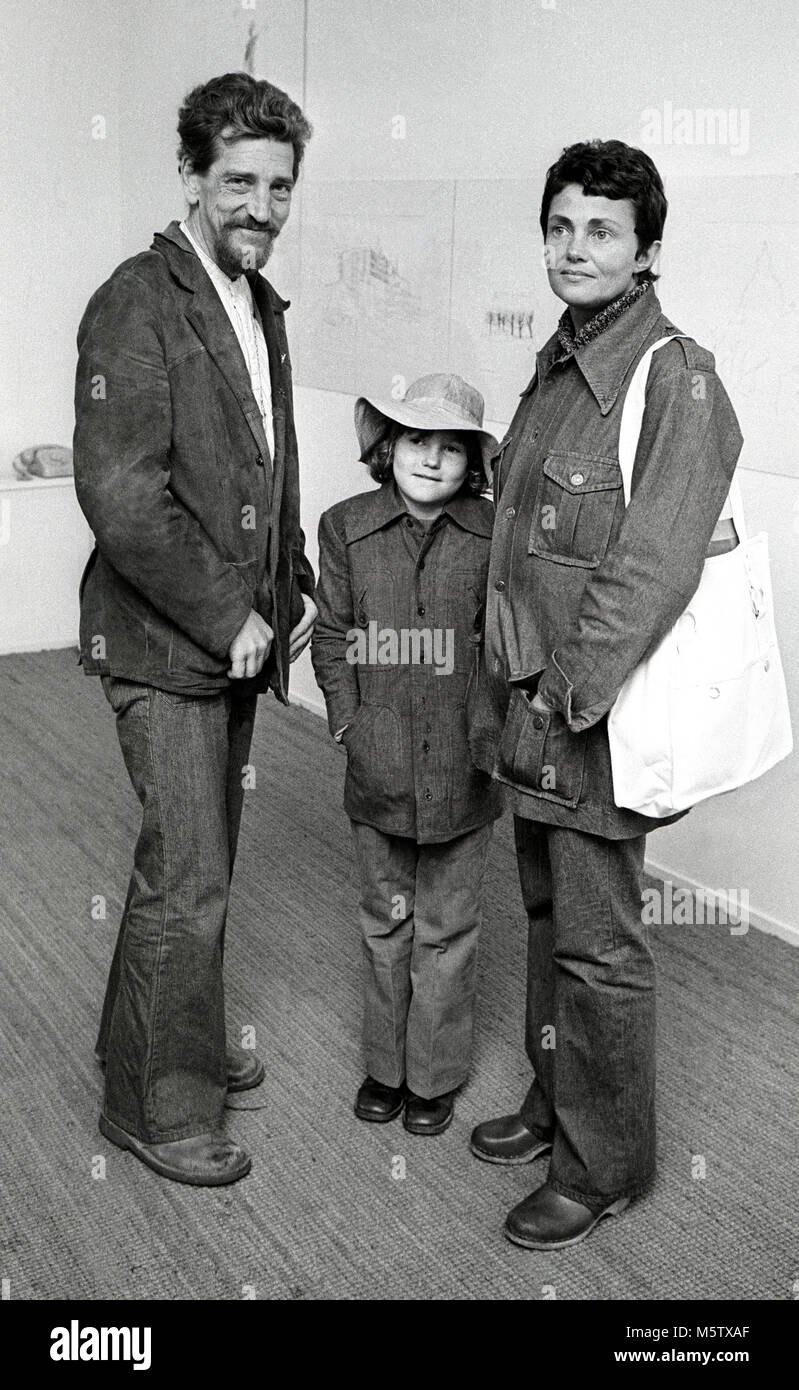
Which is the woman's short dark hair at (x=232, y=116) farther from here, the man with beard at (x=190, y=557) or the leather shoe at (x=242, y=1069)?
the leather shoe at (x=242, y=1069)

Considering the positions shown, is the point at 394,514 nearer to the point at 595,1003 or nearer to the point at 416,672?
the point at 416,672

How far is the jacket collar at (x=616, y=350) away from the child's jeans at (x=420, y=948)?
756 mm

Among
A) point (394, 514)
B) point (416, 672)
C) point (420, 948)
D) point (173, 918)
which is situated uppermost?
point (394, 514)

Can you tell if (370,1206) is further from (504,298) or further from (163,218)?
(163,218)

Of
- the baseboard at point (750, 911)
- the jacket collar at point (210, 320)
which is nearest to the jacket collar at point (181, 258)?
the jacket collar at point (210, 320)

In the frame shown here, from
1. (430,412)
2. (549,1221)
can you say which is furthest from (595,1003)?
(430,412)

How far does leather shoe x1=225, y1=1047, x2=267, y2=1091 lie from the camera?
246cm

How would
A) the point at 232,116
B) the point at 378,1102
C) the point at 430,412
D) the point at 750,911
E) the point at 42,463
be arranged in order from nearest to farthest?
the point at 232,116 → the point at 430,412 → the point at 378,1102 → the point at 750,911 → the point at 42,463

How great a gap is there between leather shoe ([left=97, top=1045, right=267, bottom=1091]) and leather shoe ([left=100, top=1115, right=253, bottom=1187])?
20cm

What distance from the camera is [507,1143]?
7.47 ft

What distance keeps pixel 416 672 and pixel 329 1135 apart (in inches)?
31.2

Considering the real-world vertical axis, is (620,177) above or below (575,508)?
above

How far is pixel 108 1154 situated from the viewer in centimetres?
227

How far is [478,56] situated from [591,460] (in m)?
2.20
